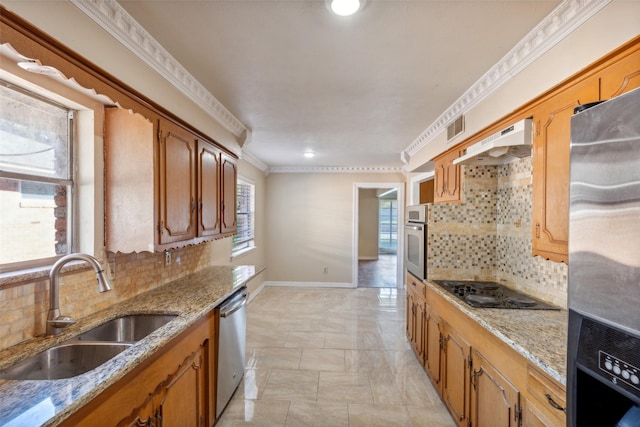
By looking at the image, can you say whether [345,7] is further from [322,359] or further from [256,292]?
[256,292]

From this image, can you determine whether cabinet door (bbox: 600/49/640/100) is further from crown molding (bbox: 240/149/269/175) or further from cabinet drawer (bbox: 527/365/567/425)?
crown molding (bbox: 240/149/269/175)

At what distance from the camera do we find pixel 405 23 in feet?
4.87

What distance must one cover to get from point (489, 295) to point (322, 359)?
71.7 inches

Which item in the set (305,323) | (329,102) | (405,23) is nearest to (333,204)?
(305,323)

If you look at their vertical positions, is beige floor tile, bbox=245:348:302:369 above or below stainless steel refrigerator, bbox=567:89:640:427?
below

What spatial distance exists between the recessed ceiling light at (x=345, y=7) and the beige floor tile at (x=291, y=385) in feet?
9.11

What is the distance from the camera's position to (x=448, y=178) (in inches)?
114

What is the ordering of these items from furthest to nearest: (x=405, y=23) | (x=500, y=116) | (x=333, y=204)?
(x=333, y=204) < (x=500, y=116) < (x=405, y=23)

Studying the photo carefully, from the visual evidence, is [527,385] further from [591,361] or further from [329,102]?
[329,102]

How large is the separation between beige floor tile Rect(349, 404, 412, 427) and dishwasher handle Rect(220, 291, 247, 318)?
4.07 ft

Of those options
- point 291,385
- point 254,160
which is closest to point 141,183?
point 291,385

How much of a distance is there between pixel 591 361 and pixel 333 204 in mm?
5288

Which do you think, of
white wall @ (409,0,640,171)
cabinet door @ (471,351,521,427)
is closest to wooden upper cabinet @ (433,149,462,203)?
white wall @ (409,0,640,171)

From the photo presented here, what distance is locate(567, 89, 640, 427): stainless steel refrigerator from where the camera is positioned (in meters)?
0.65
